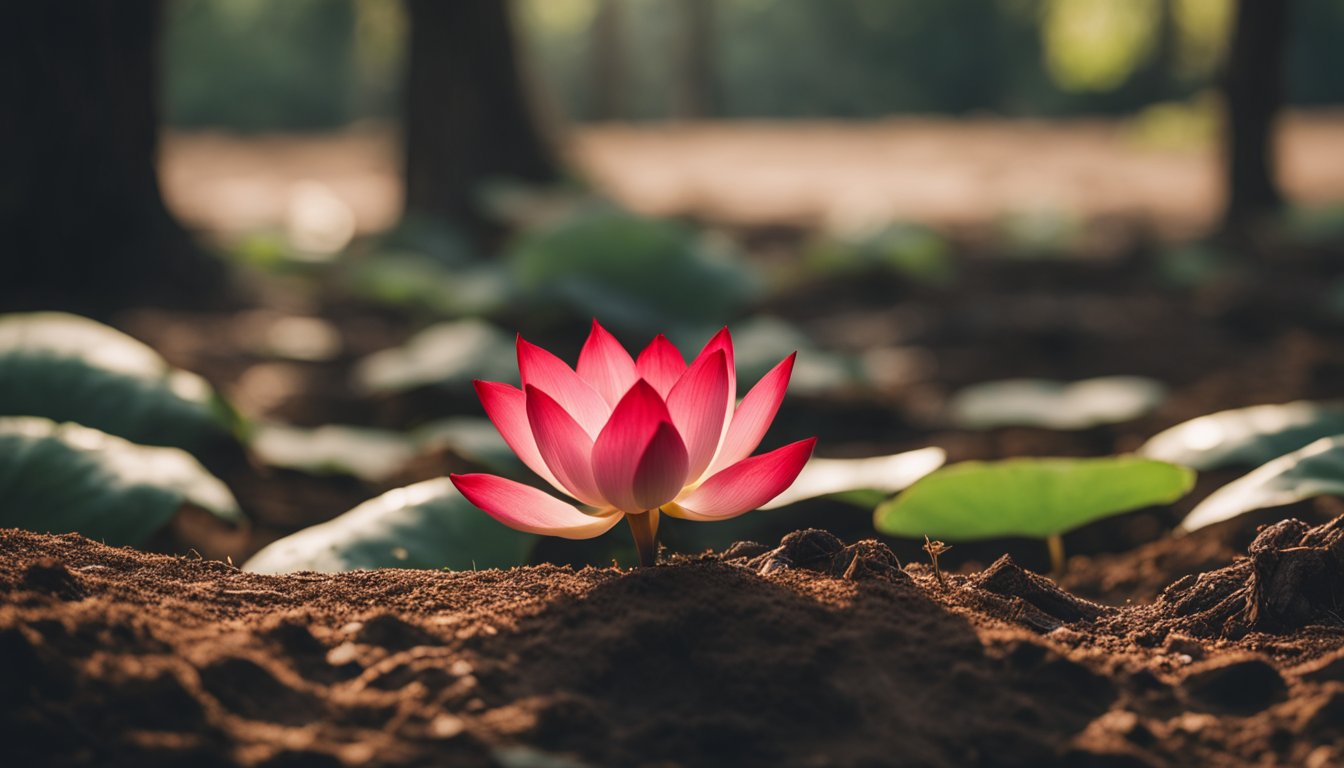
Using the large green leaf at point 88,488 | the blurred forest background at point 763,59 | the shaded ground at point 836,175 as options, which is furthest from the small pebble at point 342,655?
the blurred forest background at point 763,59

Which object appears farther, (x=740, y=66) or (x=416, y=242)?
(x=740, y=66)

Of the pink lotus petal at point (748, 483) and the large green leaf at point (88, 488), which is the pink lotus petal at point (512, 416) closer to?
the pink lotus petal at point (748, 483)

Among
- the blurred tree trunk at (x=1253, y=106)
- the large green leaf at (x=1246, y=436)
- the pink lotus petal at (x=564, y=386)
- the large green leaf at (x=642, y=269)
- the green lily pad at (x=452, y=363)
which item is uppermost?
the blurred tree trunk at (x=1253, y=106)

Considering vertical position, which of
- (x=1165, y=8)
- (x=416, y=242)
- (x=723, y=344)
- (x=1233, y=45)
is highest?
(x=1165, y=8)

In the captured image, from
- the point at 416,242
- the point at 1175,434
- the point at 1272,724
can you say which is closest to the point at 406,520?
the point at 1272,724

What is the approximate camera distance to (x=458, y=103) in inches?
230

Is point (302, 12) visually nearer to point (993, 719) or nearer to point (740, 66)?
point (740, 66)

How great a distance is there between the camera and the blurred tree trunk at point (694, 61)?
20.4 meters

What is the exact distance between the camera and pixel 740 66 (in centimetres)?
2597

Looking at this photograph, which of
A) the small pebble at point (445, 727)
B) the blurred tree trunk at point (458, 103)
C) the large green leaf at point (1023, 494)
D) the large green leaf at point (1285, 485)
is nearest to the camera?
the small pebble at point (445, 727)

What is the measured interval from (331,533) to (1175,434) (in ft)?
4.36

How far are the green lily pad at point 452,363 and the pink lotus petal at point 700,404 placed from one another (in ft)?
5.14

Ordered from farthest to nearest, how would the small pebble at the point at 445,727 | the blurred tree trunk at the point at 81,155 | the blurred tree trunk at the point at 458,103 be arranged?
the blurred tree trunk at the point at 458,103
the blurred tree trunk at the point at 81,155
the small pebble at the point at 445,727

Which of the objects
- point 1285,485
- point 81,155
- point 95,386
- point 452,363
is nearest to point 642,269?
point 452,363
